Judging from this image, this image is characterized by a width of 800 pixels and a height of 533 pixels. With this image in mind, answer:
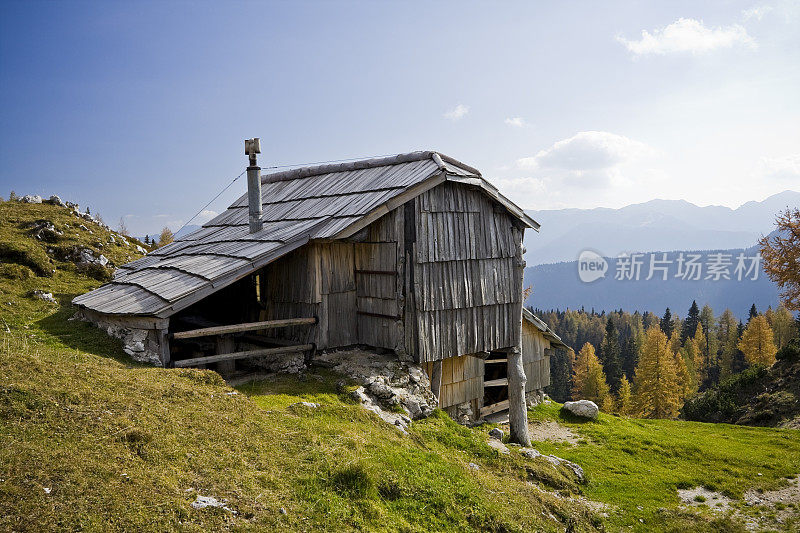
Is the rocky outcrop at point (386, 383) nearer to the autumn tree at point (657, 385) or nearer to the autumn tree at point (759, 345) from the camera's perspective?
the autumn tree at point (657, 385)

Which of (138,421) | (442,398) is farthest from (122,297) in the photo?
(442,398)

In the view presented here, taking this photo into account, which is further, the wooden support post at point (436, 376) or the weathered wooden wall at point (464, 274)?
the wooden support post at point (436, 376)

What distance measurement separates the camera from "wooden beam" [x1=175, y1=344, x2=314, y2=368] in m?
13.3

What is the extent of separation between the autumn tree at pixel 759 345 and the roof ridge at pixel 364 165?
52.6 metres

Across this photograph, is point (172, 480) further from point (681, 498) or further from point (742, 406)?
point (742, 406)

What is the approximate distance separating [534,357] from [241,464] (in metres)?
21.9

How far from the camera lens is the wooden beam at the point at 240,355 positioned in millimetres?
13312

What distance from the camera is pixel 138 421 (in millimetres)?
8234

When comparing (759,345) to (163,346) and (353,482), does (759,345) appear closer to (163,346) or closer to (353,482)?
(353,482)

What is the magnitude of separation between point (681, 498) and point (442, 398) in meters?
8.78

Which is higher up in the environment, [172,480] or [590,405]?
[172,480]

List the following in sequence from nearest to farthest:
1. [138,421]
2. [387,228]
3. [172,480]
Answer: [172,480] < [138,421] < [387,228]

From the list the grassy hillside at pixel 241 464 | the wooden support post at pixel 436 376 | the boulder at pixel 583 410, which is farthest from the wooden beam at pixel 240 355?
the boulder at pixel 583 410

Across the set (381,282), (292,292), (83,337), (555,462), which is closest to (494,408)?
(555,462)
